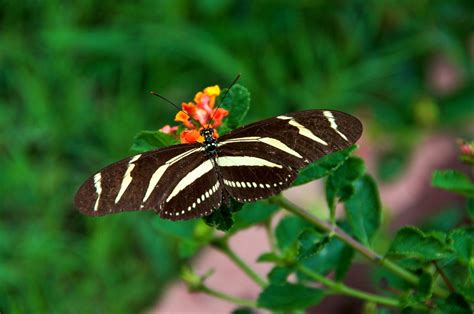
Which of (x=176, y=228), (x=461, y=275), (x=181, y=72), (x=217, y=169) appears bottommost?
(x=461, y=275)

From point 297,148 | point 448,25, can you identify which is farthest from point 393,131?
point 297,148

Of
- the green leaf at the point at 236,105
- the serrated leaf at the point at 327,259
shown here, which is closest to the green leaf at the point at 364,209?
the serrated leaf at the point at 327,259

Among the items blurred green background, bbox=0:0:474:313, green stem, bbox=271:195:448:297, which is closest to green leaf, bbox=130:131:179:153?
green stem, bbox=271:195:448:297

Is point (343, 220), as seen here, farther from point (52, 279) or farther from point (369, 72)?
point (369, 72)

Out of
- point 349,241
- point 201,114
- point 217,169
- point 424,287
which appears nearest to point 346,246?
point 349,241

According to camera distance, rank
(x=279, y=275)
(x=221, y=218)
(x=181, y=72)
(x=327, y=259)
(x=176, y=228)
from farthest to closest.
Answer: (x=181, y=72) → (x=176, y=228) → (x=327, y=259) → (x=279, y=275) → (x=221, y=218)

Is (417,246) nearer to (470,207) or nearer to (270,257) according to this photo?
(470,207)
